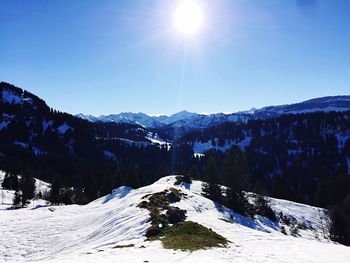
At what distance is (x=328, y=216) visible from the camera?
78875 millimetres

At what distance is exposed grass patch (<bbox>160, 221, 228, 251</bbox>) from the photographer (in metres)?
22.6

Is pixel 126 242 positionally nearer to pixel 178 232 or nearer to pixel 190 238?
pixel 178 232

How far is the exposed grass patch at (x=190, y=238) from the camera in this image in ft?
74.2

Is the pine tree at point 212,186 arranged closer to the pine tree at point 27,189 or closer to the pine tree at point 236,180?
the pine tree at point 236,180

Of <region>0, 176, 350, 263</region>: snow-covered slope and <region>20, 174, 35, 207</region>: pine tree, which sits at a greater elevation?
<region>0, 176, 350, 263</region>: snow-covered slope

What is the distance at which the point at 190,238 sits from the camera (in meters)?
24.6

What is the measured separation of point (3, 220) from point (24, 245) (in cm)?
1710

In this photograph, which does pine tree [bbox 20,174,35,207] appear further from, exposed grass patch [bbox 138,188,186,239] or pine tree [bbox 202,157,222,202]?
exposed grass patch [bbox 138,188,186,239]

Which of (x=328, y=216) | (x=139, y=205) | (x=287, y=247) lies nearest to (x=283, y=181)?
(x=328, y=216)

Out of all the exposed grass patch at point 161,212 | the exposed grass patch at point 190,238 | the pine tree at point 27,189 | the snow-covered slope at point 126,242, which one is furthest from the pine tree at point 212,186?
the pine tree at point 27,189

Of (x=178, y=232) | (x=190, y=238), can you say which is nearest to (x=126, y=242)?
(x=178, y=232)

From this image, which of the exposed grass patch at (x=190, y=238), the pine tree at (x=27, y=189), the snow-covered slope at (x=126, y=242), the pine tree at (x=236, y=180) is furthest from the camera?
the pine tree at (x=27, y=189)

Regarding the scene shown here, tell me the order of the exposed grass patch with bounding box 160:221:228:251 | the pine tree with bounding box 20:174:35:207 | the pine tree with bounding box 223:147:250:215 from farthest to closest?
the pine tree with bounding box 20:174:35:207 → the pine tree with bounding box 223:147:250:215 → the exposed grass patch with bounding box 160:221:228:251

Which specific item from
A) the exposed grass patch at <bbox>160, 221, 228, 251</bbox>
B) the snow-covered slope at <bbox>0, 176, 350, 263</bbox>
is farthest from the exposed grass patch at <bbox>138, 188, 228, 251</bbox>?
the snow-covered slope at <bbox>0, 176, 350, 263</bbox>
